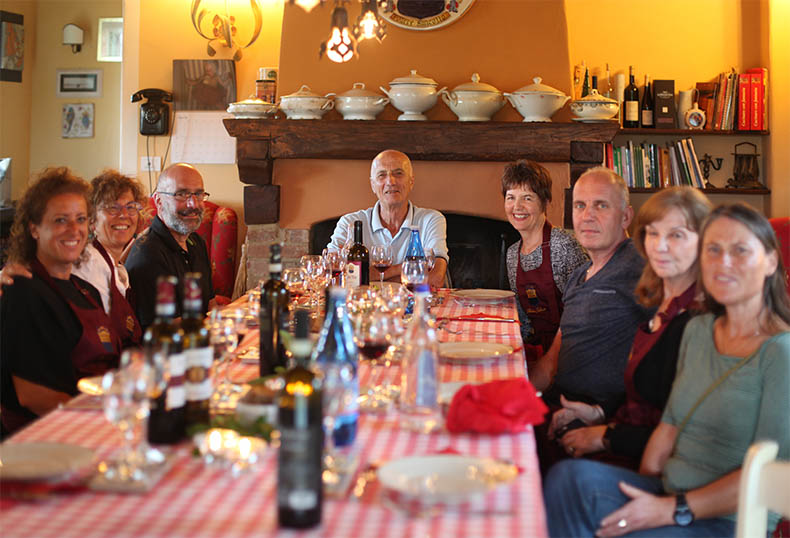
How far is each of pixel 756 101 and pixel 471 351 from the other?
360 centimetres

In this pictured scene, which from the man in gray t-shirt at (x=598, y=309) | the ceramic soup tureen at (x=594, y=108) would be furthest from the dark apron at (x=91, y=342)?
the ceramic soup tureen at (x=594, y=108)

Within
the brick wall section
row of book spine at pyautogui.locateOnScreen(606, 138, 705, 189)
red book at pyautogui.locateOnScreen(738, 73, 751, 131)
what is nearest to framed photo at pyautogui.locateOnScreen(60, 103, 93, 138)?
the brick wall section

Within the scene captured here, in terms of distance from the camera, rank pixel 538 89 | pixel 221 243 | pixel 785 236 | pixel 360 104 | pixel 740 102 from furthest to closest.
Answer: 1. pixel 221 243
2. pixel 740 102
3. pixel 360 104
4. pixel 538 89
5. pixel 785 236

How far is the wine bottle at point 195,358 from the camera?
4.50 feet

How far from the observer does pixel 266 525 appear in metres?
1.04

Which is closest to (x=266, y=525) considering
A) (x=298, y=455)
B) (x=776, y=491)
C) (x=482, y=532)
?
(x=298, y=455)

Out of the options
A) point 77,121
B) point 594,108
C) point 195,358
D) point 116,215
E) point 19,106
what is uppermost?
point 19,106

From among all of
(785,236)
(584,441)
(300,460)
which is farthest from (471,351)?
(785,236)

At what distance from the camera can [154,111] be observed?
5.28 metres

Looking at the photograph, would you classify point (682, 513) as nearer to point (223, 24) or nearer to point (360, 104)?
point (360, 104)

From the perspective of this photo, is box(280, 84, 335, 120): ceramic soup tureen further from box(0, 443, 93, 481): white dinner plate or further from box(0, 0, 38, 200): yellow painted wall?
box(0, 443, 93, 481): white dinner plate

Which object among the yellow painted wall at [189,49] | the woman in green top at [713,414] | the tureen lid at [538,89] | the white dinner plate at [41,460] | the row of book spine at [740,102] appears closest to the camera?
the white dinner plate at [41,460]

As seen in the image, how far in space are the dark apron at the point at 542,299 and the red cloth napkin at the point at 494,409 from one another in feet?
5.22

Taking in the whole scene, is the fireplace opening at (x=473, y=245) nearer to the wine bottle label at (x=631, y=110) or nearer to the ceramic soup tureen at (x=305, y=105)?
the ceramic soup tureen at (x=305, y=105)
